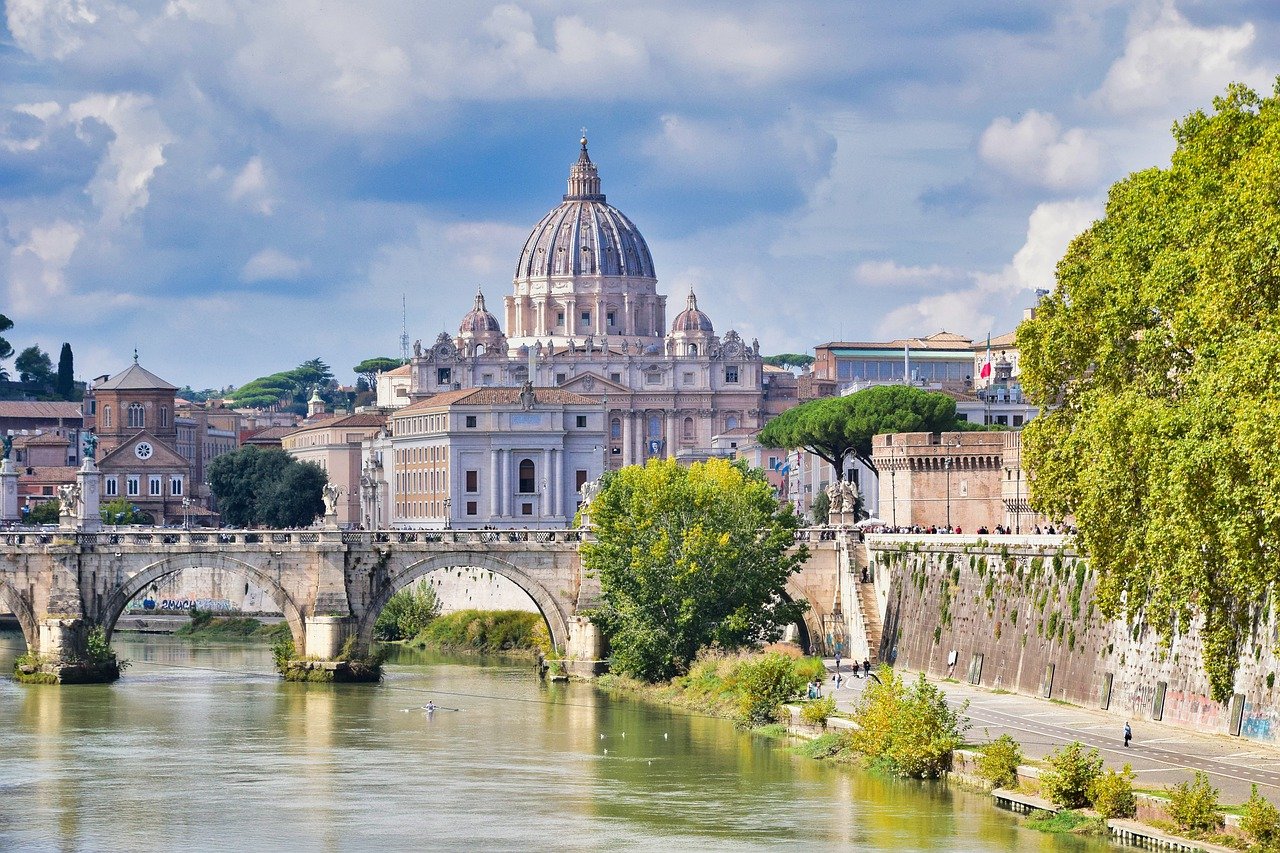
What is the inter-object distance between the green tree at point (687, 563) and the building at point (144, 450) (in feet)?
253

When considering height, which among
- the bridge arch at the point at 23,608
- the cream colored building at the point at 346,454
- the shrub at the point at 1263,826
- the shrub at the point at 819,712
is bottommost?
the shrub at the point at 1263,826

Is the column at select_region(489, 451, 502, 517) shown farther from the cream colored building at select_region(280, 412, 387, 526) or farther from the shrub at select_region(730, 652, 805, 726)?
the shrub at select_region(730, 652, 805, 726)

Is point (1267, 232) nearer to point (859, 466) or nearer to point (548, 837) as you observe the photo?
point (548, 837)

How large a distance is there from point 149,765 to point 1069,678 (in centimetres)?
1634

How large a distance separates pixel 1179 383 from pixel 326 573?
2947 centimetres

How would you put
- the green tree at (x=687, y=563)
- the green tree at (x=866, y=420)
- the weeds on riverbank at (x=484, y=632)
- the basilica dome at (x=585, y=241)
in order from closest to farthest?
the green tree at (x=687, y=563), the weeds on riverbank at (x=484, y=632), the green tree at (x=866, y=420), the basilica dome at (x=585, y=241)

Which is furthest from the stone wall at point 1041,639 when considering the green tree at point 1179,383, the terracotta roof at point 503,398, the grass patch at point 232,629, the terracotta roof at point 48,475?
the terracotta roof at point 48,475

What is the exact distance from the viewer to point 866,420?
90.8m

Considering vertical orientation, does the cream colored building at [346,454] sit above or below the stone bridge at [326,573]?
above

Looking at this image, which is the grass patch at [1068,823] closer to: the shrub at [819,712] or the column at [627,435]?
the shrub at [819,712]

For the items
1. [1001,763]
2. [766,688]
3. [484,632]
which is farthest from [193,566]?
[1001,763]

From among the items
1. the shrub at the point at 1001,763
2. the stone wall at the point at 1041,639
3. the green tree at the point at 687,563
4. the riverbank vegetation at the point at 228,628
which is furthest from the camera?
the riverbank vegetation at the point at 228,628

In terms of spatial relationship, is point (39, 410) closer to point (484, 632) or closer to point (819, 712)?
point (484, 632)

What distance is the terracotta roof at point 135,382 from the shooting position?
14755cm
